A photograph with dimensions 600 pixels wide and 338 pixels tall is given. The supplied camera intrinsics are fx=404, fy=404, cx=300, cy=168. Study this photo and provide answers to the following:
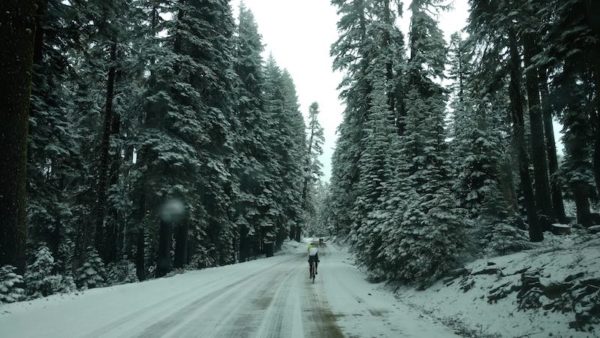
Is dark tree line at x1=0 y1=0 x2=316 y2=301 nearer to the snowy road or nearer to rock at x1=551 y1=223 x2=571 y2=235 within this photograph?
the snowy road

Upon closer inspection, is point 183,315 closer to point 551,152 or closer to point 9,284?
point 9,284

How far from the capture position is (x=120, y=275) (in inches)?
798

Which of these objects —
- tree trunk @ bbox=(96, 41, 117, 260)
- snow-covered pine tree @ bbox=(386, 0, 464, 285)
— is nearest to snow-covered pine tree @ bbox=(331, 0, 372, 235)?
snow-covered pine tree @ bbox=(386, 0, 464, 285)

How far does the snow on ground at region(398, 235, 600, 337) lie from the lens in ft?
22.0

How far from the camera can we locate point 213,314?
8828 millimetres

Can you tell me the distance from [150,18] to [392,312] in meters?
17.9

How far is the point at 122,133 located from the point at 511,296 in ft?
70.3

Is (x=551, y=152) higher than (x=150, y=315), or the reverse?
(x=551, y=152)

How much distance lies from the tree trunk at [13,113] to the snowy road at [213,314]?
174 cm

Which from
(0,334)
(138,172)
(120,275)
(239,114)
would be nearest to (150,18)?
(138,172)

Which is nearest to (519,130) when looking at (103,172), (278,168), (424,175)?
(424,175)

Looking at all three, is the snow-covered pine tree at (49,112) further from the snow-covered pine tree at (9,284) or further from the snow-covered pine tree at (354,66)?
the snow-covered pine tree at (354,66)

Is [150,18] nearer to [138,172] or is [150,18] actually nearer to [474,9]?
[138,172]

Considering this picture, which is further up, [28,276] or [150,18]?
[150,18]
